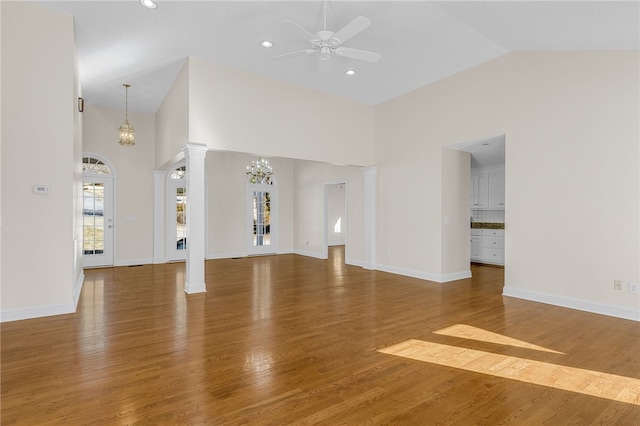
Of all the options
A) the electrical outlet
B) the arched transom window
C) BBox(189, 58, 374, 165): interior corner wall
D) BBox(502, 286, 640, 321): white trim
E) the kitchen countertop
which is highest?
BBox(189, 58, 374, 165): interior corner wall

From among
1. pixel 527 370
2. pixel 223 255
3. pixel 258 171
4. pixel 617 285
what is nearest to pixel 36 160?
pixel 527 370

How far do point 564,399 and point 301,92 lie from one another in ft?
19.4

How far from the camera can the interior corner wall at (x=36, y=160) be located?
390 centimetres

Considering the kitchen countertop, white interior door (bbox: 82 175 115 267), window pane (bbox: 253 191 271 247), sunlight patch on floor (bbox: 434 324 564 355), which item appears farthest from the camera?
window pane (bbox: 253 191 271 247)

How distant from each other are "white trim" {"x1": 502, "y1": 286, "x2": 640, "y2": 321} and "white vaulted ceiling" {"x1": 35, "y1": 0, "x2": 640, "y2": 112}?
10.4 ft

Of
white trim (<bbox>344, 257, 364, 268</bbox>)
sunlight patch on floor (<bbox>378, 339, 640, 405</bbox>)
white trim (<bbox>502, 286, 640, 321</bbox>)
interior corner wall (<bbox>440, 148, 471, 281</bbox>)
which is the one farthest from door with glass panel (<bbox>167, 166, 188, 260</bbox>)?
white trim (<bbox>502, 286, 640, 321</bbox>)

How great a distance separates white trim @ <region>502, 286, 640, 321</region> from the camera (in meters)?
4.05

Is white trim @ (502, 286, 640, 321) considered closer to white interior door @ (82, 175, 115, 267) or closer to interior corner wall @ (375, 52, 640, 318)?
interior corner wall @ (375, 52, 640, 318)

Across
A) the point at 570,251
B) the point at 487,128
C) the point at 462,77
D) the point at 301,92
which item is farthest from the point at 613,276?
the point at 301,92

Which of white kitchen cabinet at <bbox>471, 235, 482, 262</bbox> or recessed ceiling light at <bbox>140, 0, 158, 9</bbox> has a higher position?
recessed ceiling light at <bbox>140, 0, 158, 9</bbox>

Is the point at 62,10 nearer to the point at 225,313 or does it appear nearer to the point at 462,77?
the point at 225,313

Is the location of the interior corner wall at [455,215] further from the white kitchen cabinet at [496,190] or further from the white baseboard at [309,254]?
the white baseboard at [309,254]

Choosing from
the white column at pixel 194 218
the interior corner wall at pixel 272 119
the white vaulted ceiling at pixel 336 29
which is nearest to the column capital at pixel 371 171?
the interior corner wall at pixel 272 119

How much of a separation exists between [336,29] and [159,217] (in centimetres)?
643
